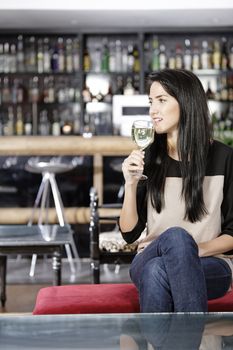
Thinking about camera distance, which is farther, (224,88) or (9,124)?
(224,88)

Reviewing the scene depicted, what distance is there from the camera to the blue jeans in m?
1.99

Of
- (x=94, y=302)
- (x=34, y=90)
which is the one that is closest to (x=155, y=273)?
(x=94, y=302)

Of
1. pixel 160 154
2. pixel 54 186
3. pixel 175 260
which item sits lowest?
pixel 54 186

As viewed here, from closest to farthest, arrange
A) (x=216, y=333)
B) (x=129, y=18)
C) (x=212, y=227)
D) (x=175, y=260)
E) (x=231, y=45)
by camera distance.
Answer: (x=216, y=333)
(x=175, y=260)
(x=212, y=227)
(x=129, y=18)
(x=231, y=45)

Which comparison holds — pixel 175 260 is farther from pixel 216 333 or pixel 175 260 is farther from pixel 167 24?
pixel 167 24

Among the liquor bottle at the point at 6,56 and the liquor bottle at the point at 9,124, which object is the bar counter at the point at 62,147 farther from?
the liquor bottle at the point at 6,56

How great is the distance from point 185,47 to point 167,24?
53 centimetres

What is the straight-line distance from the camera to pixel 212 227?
2.34 metres

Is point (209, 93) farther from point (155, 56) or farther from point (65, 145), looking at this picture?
point (65, 145)

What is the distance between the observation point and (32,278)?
16.8ft

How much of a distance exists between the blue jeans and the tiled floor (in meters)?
2.06

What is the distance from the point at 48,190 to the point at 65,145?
1.49 feet

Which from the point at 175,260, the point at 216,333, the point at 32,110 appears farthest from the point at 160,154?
the point at 32,110

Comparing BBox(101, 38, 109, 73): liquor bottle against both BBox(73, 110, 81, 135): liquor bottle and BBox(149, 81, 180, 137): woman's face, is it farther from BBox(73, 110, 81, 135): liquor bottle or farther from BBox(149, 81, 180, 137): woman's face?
BBox(149, 81, 180, 137): woman's face
